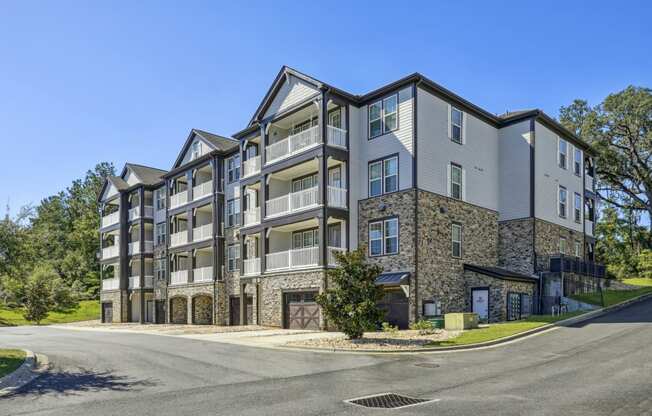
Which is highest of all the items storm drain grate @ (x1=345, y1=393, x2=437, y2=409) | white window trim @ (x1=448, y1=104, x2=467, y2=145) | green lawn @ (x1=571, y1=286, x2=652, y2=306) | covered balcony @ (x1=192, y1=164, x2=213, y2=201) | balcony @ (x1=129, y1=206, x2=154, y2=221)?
white window trim @ (x1=448, y1=104, x2=467, y2=145)

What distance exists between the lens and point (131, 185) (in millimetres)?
51375

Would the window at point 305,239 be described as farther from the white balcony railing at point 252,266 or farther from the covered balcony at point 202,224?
the covered balcony at point 202,224

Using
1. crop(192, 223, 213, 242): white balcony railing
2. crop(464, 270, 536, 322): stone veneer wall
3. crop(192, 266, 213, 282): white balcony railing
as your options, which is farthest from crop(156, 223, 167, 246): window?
crop(464, 270, 536, 322): stone veneer wall

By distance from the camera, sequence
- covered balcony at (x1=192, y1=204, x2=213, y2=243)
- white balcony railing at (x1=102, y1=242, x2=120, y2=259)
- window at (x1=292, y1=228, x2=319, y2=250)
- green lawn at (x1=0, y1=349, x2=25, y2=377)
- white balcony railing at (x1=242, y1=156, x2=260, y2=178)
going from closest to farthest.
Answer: green lawn at (x1=0, y1=349, x2=25, y2=377)
window at (x1=292, y1=228, x2=319, y2=250)
white balcony railing at (x1=242, y1=156, x2=260, y2=178)
covered balcony at (x1=192, y1=204, x2=213, y2=243)
white balcony railing at (x1=102, y1=242, x2=120, y2=259)

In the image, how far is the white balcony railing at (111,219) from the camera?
170 feet

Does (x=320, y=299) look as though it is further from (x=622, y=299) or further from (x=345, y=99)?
(x=622, y=299)

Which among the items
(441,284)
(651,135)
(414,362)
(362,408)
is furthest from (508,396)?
(651,135)

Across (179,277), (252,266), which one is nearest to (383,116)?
(252,266)

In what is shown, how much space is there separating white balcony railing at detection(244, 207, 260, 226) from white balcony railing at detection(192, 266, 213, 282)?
6122 mm

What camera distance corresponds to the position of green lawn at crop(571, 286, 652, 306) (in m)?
30.2

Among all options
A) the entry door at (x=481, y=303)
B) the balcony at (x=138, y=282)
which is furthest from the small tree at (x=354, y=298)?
the balcony at (x=138, y=282)

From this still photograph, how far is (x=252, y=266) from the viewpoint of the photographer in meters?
33.5

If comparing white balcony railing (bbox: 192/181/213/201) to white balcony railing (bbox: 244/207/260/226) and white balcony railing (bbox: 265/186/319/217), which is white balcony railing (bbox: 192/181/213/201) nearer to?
white balcony railing (bbox: 244/207/260/226)

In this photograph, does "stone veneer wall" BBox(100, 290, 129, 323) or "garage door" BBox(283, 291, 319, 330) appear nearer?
"garage door" BBox(283, 291, 319, 330)
